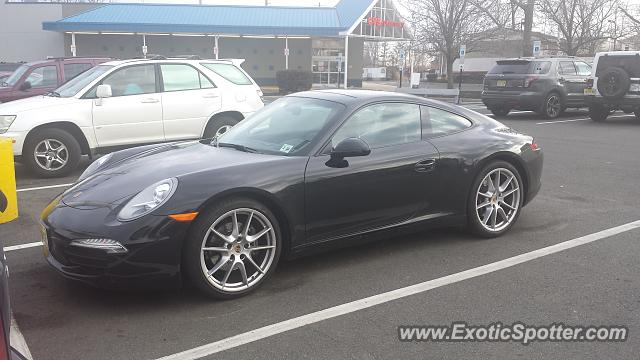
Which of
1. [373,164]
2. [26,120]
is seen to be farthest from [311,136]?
[26,120]

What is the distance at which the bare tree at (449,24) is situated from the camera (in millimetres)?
31672

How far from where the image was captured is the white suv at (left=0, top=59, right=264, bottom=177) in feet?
25.9

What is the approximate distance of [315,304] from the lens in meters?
3.76

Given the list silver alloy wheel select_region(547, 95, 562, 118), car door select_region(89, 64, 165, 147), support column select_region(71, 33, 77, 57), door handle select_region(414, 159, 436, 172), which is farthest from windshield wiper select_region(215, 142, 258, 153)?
support column select_region(71, 33, 77, 57)

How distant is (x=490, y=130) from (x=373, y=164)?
149 centimetres

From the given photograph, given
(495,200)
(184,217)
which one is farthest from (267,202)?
(495,200)

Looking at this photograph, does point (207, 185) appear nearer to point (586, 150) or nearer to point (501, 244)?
point (501, 244)

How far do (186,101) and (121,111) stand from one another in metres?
1.00

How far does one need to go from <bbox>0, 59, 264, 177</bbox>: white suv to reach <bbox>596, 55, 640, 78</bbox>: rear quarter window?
10208mm

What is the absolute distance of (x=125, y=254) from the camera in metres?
3.47

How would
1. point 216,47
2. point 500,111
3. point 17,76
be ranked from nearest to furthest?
point 17,76, point 500,111, point 216,47

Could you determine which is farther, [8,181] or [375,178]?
[8,181]

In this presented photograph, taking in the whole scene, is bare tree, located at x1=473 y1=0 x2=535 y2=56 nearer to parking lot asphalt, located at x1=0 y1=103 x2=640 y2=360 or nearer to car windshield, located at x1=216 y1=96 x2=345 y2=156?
parking lot asphalt, located at x1=0 y1=103 x2=640 y2=360

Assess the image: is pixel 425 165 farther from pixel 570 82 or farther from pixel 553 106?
pixel 570 82
